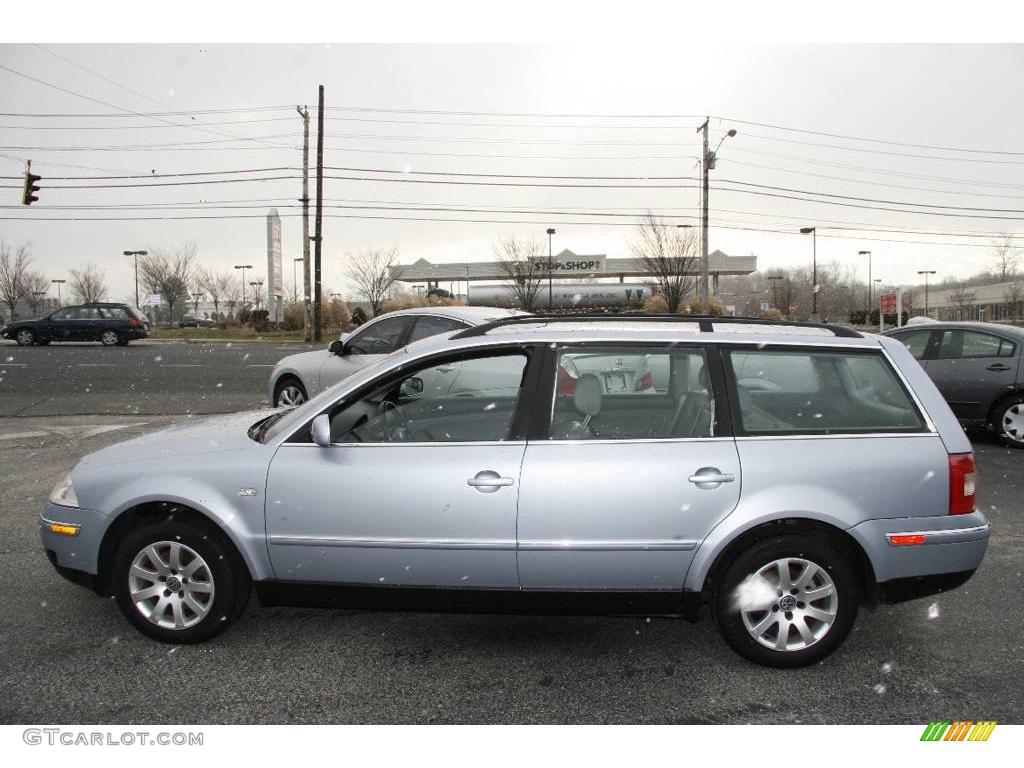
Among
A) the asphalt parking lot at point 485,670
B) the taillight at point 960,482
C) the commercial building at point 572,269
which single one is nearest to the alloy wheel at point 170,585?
the asphalt parking lot at point 485,670

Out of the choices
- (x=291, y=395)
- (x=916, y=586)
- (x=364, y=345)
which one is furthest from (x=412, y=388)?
(x=291, y=395)

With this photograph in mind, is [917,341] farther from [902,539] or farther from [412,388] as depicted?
[412,388]

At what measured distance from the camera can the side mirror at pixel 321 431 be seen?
3.42m

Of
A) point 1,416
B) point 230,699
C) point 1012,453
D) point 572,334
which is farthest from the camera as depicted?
point 1,416

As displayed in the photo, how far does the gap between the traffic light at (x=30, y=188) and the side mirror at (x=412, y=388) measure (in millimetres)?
24123

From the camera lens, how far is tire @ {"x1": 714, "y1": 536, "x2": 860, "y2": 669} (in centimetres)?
328

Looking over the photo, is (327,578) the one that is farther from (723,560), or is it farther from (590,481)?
A: (723,560)

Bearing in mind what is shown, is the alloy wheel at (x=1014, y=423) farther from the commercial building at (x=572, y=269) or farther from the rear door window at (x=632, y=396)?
the commercial building at (x=572, y=269)

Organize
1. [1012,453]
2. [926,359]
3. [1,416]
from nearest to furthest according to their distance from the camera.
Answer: [1012,453], [926,359], [1,416]

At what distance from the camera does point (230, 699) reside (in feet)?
10.1

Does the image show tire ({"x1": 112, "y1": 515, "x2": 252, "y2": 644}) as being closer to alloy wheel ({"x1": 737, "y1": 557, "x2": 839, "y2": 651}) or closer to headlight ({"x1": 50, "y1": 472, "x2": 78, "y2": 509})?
headlight ({"x1": 50, "y1": 472, "x2": 78, "y2": 509})

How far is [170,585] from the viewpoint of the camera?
353cm

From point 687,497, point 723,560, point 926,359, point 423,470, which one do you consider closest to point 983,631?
point 723,560

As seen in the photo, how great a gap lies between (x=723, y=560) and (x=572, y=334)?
1.23m
